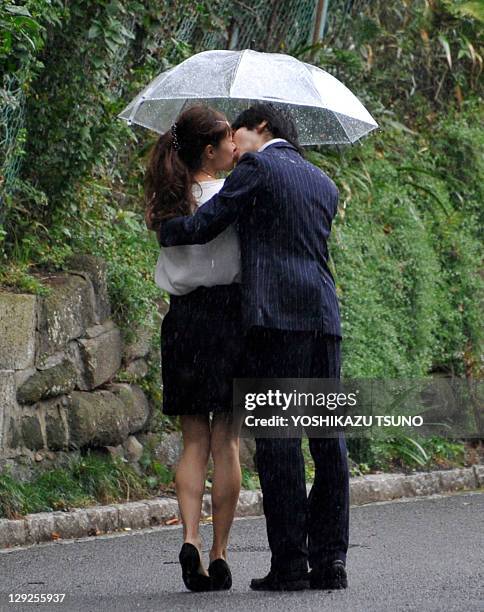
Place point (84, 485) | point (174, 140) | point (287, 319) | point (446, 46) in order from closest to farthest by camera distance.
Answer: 1. point (287, 319)
2. point (174, 140)
3. point (84, 485)
4. point (446, 46)

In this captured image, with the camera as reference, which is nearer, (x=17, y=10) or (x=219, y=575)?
(x=219, y=575)

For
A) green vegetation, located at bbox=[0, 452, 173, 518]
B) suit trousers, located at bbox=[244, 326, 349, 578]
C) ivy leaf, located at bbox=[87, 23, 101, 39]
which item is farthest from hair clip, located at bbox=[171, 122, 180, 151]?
ivy leaf, located at bbox=[87, 23, 101, 39]

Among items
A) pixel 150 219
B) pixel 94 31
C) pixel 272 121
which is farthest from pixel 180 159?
pixel 94 31

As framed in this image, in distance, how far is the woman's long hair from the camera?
203 inches

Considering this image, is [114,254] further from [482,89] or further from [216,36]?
[482,89]

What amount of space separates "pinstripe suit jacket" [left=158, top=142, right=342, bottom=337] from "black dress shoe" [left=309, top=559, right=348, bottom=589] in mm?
876

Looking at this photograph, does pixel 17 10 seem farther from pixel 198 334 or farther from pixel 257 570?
pixel 257 570

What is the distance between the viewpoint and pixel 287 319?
4980 millimetres

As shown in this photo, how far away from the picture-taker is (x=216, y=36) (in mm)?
11000

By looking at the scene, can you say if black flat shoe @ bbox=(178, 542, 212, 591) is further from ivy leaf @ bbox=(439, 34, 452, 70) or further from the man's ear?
ivy leaf @ bbox=(439, 34, 452, 70)

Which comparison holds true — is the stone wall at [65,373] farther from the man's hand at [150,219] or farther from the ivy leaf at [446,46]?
the ivy leaf at [446,46]

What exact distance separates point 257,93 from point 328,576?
2.15 metres

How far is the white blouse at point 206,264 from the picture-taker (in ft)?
16.5

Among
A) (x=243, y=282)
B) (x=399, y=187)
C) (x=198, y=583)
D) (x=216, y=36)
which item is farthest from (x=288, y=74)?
(x=399, y=187)
